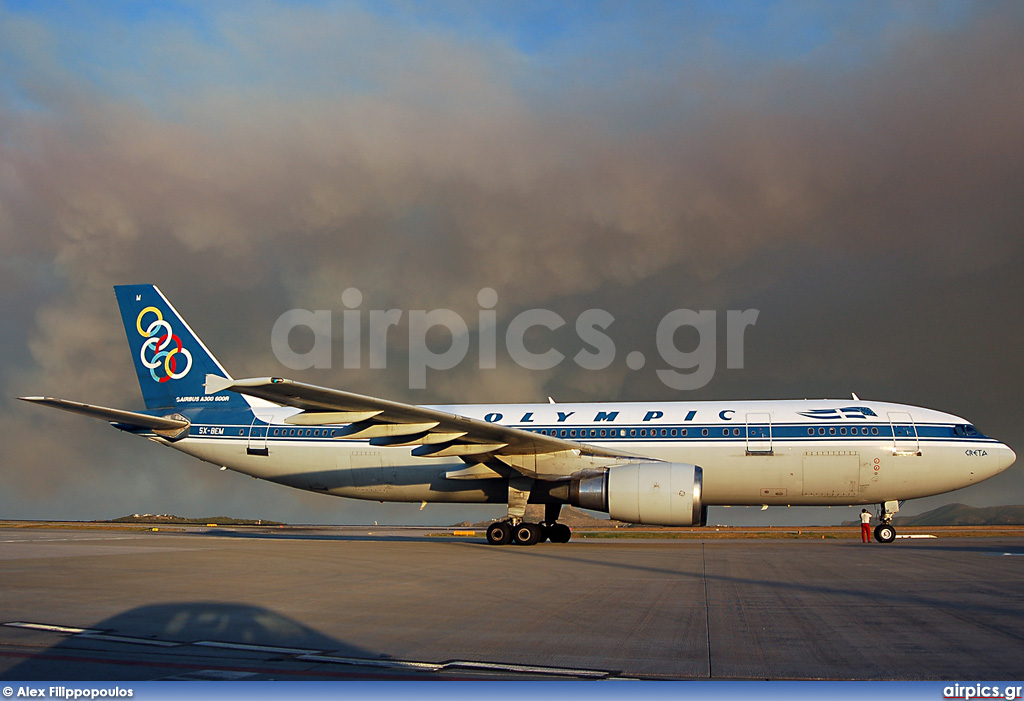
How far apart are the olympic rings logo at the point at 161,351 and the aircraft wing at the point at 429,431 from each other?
21.9 feet

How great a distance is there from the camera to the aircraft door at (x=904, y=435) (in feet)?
67.2

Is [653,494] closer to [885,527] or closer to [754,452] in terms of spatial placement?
[754,452]

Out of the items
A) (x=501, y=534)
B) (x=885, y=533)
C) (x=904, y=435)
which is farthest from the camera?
(x=885, y=533)

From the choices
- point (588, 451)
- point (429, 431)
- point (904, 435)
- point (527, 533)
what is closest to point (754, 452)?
point (904, 435)

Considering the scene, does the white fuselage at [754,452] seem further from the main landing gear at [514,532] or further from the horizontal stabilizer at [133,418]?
the horizontal stabilizer at [133,418]

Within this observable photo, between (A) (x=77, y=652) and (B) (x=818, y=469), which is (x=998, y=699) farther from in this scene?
(B) (x=818, y=469)

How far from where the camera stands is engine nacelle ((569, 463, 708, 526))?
704 inches

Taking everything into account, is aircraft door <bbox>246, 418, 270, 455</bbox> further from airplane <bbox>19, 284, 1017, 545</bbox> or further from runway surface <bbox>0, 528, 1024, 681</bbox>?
runway surface <bbox>0, 528, 1024, 681</bbox>

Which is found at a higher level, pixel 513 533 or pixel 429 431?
pixel 429 431

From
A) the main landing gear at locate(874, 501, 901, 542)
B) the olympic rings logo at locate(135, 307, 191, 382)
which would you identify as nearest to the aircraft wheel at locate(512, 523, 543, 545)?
the main landing gear at locate(874, 501, 901, 542)

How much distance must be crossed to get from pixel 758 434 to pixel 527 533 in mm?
6677

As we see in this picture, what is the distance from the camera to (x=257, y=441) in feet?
76.6

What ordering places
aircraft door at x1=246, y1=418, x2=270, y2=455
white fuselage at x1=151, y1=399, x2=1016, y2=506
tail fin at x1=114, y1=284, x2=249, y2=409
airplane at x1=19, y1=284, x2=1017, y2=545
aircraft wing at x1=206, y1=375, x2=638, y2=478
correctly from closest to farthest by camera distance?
aircraft wing at x1=206, y1=375, x2=638, y2=478 < airplane at x1=19, y1=284, x2=1017, y2=545 < white fuselage at x1=151, y1=399, x2=1016, y2=506 < aircraft door at x1=246, y1=418, x2=270, y2=455 < tail fin at x1=114, y1=284, x2=249, y2=409

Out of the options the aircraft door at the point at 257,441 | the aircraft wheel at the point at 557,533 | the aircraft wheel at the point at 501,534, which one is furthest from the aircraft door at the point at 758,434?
the aircraft door at the point at 257,441
